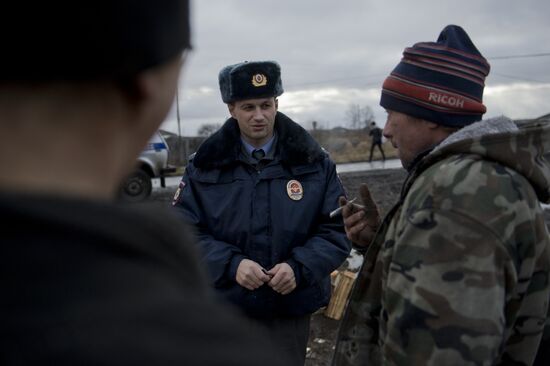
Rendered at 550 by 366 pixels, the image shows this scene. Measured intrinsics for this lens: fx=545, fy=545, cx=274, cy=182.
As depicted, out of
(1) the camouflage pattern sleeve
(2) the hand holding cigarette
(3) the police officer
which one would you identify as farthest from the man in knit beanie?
(3) the police officer

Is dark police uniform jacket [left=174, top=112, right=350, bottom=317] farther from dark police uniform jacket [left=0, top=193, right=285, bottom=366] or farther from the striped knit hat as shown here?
dark police uniform jacket [left=0, top=193, right=285, bottom=366]

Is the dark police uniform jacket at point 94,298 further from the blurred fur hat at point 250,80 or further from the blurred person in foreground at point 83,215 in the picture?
the blurred fur hat at point 250,80

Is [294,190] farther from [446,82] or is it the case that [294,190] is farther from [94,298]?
[94,298]

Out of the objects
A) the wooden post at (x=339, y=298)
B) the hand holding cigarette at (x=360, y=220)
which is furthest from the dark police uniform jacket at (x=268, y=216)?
the wooden post at (x=339, y=298)

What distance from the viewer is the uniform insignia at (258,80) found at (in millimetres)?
3328

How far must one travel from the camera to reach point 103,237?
615 millimetres

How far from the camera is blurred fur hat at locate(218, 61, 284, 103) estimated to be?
3.30m

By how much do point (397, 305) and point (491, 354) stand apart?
0.31 meters

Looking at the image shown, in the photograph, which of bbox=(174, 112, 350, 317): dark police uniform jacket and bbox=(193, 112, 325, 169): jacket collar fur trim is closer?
bbox=(174, 112, 350, 317): dark police uniform jacket

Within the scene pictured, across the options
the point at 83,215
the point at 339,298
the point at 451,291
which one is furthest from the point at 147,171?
the point at 83,215

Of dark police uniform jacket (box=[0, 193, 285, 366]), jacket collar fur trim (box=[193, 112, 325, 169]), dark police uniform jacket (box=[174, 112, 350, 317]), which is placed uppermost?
dark police uniform jacket (box=[0, 193, 285, 366])

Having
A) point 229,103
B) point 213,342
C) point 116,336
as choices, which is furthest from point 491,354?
point 229,103

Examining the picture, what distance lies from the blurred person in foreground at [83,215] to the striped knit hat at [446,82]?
1623mm

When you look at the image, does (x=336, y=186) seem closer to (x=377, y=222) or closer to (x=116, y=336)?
(x=377, y=222)
